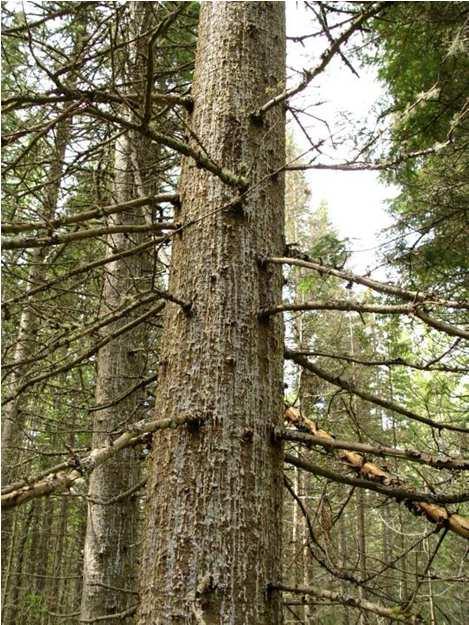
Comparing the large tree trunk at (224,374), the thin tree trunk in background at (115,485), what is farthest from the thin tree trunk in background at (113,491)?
the large tree trunk at (224,374)

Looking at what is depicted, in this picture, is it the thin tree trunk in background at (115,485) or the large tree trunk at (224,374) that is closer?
the large tree trunk at (224,374)

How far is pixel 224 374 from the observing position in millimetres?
1825

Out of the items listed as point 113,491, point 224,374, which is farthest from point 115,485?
point 224,374

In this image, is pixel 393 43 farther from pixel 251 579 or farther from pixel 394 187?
pixel 251 579

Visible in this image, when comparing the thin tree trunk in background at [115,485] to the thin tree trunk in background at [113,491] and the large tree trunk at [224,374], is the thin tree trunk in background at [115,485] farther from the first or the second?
the large tree trunk at [224,374]

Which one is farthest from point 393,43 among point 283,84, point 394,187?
point 283,84

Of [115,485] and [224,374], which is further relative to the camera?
[115,485]

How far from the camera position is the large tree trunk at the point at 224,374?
158 centimetres

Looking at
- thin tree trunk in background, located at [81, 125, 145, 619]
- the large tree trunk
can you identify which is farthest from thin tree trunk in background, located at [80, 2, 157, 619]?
the large tree trunk

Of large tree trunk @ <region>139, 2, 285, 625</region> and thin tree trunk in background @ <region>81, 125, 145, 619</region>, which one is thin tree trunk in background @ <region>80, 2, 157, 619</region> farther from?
large tree trunk @ <region>139, 2, 285, 625</region>

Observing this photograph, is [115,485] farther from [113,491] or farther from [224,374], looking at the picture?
[224,374]

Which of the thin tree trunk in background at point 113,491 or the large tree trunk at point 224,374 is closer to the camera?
the large tree trunk at point 224,374

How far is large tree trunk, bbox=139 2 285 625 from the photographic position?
1581mm

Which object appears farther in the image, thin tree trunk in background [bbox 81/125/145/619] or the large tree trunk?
thin tree trunk in background [bbox 81/125/145/619]
